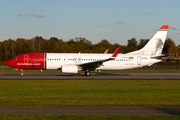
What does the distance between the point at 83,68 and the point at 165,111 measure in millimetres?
25371

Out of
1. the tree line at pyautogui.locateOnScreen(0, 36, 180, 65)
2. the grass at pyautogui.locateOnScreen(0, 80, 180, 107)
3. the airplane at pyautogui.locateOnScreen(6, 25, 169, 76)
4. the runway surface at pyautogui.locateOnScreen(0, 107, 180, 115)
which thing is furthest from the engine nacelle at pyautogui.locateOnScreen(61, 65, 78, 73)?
the tree line at pyautogui.locateOnScreen(0, 36, 180, 65)

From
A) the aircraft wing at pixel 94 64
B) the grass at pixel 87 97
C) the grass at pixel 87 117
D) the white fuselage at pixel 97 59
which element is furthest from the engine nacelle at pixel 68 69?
the grass at pixel 87 117

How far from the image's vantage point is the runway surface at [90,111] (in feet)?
34.7

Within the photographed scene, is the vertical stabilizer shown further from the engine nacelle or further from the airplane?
the engine nacelle

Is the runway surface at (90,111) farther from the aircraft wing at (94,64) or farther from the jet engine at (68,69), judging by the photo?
the aircraft wing at (94,64)

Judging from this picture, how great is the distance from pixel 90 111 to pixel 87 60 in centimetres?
2540

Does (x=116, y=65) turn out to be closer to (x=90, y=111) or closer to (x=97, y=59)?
(x=97, y=59)

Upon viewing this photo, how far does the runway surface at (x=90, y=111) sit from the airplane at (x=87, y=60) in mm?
21880

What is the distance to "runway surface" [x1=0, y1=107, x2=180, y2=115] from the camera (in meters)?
10.6

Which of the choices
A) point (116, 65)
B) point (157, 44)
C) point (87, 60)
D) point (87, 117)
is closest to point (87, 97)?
point (87, 117)

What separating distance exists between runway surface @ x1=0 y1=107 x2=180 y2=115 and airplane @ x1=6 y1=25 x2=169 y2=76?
71.8 feet

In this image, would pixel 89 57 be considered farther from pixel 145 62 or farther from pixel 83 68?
pixel 145 62

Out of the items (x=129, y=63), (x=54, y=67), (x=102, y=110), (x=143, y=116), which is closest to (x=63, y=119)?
(x=102, y=110)

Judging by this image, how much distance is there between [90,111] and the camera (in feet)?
35.8
